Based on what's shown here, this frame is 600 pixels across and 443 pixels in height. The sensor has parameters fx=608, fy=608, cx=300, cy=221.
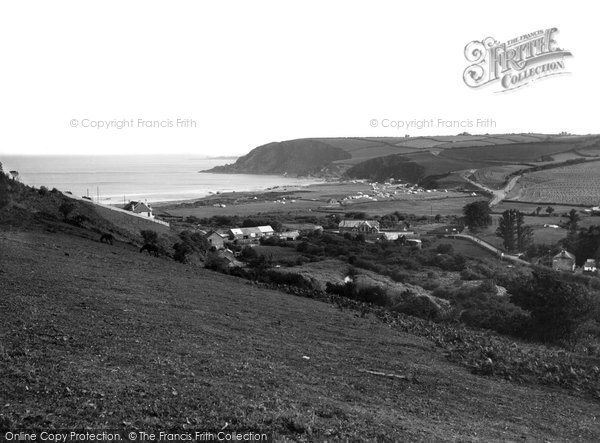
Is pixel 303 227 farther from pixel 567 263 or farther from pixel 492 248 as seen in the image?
pixel 567 263

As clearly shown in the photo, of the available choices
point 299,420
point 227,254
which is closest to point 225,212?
point 227,254

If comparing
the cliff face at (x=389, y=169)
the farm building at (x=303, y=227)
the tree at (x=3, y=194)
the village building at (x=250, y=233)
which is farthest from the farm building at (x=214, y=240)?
the cliff face at (x=389, y=169)

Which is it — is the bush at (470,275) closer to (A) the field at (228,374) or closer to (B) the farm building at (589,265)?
(B) the farm building at (589,265)

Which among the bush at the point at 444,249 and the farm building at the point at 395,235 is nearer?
the bush at the point at 444,249

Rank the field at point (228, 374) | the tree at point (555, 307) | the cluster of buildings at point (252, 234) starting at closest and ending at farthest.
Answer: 1. the field at point (228, 374)
2. the tree at point (555, 307)
3. the cluster of buildings at point (252, 234)

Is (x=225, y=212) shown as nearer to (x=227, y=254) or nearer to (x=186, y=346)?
(x=227, y=254)

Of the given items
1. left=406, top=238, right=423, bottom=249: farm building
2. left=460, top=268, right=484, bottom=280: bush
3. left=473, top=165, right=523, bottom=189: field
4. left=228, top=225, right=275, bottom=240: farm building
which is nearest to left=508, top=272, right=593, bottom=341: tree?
left=460, top=268, right=484, bottom=280: bush
